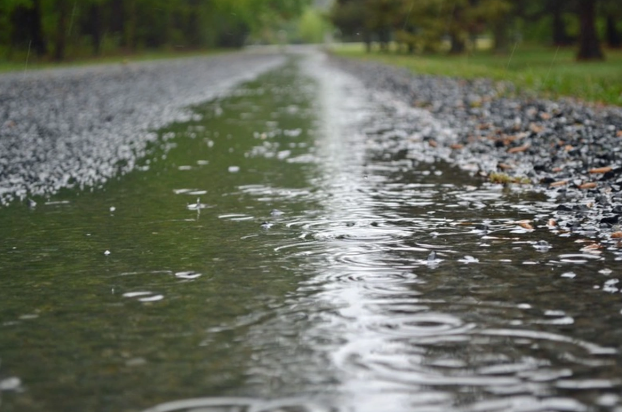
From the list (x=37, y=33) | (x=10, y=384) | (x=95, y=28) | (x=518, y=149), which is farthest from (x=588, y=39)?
(x=10, y=384)

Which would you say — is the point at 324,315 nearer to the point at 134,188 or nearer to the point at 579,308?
the point at 579,308

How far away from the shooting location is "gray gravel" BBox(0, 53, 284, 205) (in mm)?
13031

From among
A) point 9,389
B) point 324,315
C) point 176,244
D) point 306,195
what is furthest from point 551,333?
point 306,195

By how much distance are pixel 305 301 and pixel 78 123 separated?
15.6 m

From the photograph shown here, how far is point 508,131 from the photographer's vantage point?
16.5m

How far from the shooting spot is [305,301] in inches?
243

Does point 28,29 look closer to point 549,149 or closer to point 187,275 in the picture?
point 549,149

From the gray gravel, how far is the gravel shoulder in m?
5.10

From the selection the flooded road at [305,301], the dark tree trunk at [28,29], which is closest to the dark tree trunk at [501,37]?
the dark tree trunk at [28,29]

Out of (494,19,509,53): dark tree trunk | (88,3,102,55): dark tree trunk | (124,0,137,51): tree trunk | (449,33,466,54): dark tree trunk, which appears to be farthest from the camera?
(124,0,137,51): tree trunk

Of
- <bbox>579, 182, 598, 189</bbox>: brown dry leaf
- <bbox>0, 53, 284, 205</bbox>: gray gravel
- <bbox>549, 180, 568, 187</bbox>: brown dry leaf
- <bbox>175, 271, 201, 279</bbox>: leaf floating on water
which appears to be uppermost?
<bbox>175, 271, 201, 279</bbox>: leaf floating on water

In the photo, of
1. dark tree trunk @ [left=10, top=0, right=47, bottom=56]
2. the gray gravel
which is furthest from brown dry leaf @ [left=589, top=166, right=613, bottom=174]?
dark tree trunk @ [left=10, top=0, right=47, bottom=56]

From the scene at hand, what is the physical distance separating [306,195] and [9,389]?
6.51m

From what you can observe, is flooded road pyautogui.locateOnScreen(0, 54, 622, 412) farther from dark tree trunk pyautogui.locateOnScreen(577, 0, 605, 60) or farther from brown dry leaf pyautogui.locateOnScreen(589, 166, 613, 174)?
dark tree trunk pyautogui.locateOnScreen(577, 0, 605, 60)
